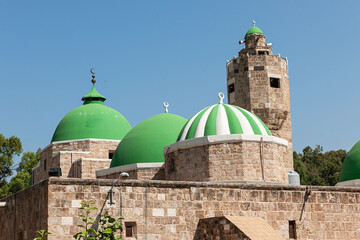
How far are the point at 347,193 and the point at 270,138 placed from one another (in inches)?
123

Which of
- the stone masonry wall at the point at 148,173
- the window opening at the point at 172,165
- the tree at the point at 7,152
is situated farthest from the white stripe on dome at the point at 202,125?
the tree at the point at 7,152

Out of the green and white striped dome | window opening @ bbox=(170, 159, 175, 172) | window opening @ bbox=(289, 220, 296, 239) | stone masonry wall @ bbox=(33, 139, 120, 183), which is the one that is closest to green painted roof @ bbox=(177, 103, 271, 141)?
the green and white striped dome

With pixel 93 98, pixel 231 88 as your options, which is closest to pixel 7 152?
pixel 93 98

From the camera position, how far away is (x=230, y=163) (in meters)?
15.8

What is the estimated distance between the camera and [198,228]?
1227cm

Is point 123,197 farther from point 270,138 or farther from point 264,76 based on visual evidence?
point 264,76

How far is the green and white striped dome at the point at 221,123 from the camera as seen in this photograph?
53.8ft

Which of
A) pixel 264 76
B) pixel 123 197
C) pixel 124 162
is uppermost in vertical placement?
pixel 264 76

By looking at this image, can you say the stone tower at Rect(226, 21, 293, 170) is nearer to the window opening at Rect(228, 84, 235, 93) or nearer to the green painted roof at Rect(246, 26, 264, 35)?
the window opening at Rect(228, 84, 235, 93)

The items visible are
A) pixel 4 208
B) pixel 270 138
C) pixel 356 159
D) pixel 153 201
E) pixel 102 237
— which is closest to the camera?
pixel 102 237

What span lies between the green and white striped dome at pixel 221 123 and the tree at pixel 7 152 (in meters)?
21.0

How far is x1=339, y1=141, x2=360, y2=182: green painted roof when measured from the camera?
2183 cm

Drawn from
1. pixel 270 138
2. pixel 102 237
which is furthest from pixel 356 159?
pixel 102 237

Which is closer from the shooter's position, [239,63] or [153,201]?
[153,201]
